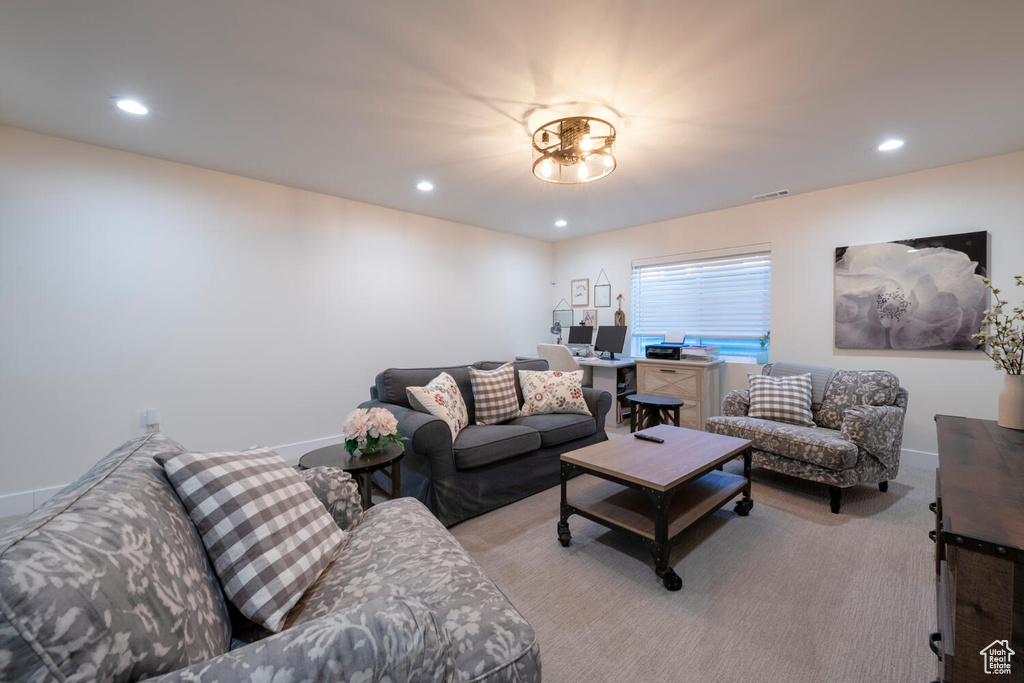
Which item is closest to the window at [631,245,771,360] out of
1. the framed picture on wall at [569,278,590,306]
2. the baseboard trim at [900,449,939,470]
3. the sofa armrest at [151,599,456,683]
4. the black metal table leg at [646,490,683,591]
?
the framed picture on wall at [569,278,590,306]

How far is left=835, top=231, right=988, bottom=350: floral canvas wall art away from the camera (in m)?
2.89

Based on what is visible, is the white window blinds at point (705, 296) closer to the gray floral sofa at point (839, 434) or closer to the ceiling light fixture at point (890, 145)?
the gray floral sofa at point (839, 434)

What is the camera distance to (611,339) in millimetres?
4902

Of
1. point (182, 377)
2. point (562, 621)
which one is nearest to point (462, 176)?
point (182, 377)

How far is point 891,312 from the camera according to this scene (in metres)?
3.22

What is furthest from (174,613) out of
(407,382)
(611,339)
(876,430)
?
(611,339)

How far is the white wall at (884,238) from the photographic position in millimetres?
2836

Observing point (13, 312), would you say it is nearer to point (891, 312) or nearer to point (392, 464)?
point (392, 464)

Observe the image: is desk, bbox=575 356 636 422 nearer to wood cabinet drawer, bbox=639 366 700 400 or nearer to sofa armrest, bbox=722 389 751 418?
wood cabinet drawer, bbox=639 366 700 400

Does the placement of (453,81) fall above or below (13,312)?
above

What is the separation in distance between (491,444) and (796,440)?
78.2 inches

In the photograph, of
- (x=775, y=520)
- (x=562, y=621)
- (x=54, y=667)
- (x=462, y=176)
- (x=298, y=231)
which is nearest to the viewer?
(x=54, y=667)

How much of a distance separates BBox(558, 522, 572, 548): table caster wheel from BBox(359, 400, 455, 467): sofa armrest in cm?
72

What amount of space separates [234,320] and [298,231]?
0.94 metres
